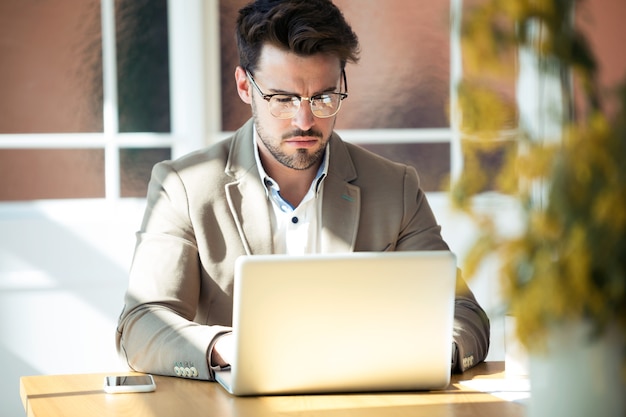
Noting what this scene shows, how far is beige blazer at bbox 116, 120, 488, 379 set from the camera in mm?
2596

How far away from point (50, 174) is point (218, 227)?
80.1 inches

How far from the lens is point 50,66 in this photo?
456cm

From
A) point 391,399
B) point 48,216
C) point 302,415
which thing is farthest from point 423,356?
point 48,216

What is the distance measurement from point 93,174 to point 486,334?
2560 millimetres

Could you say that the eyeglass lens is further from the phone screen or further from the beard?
the phone screen

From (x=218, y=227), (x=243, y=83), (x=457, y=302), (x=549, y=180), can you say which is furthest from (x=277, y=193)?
(x=549, y=180)

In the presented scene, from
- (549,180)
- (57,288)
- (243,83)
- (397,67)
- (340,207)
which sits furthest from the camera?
(397,67)

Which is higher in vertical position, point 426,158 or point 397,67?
point 397,67

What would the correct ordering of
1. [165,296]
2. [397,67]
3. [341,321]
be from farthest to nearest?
[397,67] < [165,296] < [341,321]

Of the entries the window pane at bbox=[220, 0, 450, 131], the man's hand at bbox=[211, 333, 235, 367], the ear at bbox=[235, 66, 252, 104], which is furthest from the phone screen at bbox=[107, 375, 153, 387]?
the window pane at bbox=[220, 0, 450, 131]

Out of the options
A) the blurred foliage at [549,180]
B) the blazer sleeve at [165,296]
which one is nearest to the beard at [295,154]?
the blazer sleeve at [165,296]

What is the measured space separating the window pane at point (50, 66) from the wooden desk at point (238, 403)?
2.47 metres

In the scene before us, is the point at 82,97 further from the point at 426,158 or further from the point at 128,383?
the point at 128,383

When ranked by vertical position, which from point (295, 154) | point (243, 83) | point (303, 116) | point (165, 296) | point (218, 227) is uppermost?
point (243, 83)
